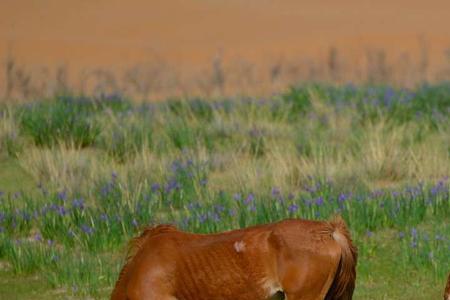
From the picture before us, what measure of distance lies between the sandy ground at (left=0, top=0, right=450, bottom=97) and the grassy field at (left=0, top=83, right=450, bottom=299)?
14783 millimetres

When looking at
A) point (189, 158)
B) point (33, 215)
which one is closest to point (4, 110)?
point (189, 158)

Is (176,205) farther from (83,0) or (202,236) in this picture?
(83,0)

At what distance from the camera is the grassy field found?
10.1 metres

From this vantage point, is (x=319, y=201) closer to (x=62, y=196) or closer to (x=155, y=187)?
(x=155, y=187)

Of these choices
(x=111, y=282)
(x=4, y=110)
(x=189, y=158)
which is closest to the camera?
(x=111, y=282)

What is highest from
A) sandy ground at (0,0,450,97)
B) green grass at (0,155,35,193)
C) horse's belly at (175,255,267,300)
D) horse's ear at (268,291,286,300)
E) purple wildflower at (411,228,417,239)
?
horse's belly at (175,255,267,300)

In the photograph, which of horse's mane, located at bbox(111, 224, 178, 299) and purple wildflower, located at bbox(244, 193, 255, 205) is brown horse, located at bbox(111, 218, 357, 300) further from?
purple wildflower, located at bbox(244, 193, 255, 205)

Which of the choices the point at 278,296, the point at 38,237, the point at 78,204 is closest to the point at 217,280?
the point at 278,296

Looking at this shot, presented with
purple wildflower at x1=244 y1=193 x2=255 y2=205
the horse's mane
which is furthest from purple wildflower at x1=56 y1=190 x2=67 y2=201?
the horse's mane

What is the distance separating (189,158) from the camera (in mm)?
13461

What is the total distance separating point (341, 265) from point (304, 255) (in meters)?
0.24

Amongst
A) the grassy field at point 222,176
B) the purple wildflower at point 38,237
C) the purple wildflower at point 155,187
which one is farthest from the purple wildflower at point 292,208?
the purple wildflower at point 38,237

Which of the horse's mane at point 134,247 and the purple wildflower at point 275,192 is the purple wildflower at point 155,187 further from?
the horse's mane at point 134,247

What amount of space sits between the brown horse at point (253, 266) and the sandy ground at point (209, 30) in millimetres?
24018
